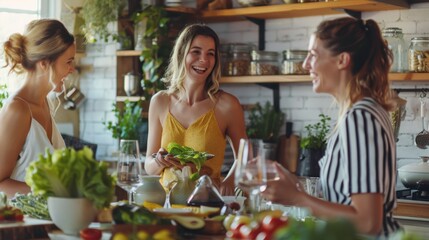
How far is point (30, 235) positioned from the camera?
3041mm

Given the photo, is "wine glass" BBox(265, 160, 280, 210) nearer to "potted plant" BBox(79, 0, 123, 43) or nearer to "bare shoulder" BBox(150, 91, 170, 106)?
"bare shoulder" BBox(150, 91, 170, 106)

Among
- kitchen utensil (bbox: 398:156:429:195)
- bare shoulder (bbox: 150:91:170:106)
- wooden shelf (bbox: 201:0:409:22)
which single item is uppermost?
wooden shelf (bbox: 201:0:409:22)

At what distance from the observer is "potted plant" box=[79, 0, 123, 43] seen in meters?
6.54

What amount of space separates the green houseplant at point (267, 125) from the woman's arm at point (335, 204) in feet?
10.9

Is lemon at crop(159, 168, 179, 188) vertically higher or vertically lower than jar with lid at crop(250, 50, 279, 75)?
lower

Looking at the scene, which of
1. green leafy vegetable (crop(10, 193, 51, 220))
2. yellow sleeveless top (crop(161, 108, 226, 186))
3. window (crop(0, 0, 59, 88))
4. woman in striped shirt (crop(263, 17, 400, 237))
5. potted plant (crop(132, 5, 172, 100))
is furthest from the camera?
window (crop(0, 0, 59, 88))

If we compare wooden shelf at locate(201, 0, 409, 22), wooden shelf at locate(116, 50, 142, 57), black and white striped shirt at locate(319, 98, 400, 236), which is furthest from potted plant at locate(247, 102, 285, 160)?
black and white striped shirt at locate(319, 98, 400, 236)

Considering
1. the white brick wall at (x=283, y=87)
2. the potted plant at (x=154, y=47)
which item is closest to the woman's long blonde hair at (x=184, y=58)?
the white brick wall at (x=283, y=87)

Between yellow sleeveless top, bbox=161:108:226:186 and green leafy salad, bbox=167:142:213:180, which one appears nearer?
green leafy salad, bbox=167:142:213:180

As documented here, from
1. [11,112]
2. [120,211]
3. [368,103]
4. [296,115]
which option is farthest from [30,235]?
[296,115]

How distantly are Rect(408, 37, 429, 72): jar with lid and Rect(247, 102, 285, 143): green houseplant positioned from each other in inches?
45.7

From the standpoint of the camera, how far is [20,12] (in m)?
6.74

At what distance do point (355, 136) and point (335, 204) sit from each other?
0.75ft

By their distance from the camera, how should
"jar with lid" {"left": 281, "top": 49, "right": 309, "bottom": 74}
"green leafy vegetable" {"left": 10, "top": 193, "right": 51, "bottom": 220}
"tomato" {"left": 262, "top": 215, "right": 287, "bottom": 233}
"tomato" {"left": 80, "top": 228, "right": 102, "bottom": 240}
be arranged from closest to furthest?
"tomato" {"left": 262, "top": 215, "right": 287, "bottom": 233}, "tomato" {"left": 80, "top": 228, "right": 102, "bottom": 240}, "green leafy vegetable" {"left": 10, "top": 193, "right": 51, "bottom": 220}, "jar with lid" {"left": 281, "top": 49, "right": 309, "bottom": 74}
